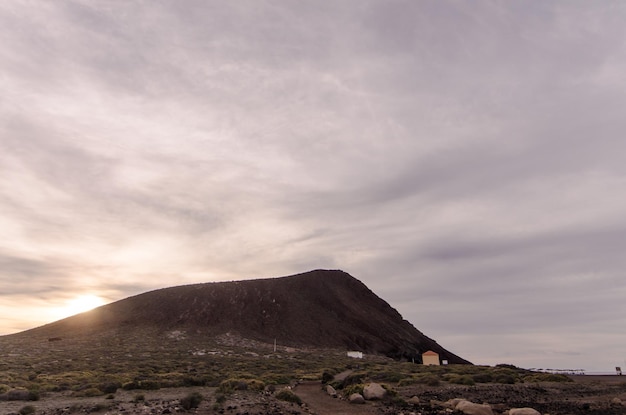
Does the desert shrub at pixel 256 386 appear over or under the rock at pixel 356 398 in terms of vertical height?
over

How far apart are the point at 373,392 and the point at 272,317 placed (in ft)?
305

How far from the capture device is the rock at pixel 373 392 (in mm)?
29344

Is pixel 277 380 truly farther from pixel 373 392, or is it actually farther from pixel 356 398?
pixel 356 398

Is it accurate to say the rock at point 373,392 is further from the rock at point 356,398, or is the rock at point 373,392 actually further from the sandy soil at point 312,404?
the sandy soil at point 312,404

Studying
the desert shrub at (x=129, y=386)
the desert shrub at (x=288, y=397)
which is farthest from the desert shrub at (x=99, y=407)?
the desert shrub at (x=288, y=397)

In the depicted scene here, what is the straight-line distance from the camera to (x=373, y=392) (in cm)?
2981

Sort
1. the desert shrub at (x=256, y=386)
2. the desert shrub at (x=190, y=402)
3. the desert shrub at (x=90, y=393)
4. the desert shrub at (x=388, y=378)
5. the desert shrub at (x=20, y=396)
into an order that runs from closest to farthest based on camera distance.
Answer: the desert shrub at (x=190, y=402)
the desert shrub at (x=20, y=396)
the desert shrub at (x=90, y=393)
the desert shrub at (x=256, y=386)
the desert shrub at (x=388, y=378)

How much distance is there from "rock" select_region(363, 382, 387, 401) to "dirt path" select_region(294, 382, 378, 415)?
154 centimetres

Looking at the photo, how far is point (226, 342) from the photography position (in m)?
96.0

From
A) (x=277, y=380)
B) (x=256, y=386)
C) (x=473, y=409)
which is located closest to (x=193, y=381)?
(x=256, y=386)

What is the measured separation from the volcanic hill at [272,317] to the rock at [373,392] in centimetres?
7593

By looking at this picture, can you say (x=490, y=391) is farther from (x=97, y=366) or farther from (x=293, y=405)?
(x=97, y=366)

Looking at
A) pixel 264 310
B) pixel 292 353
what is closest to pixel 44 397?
pixel 292 353

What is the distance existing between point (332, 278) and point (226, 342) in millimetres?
62749
